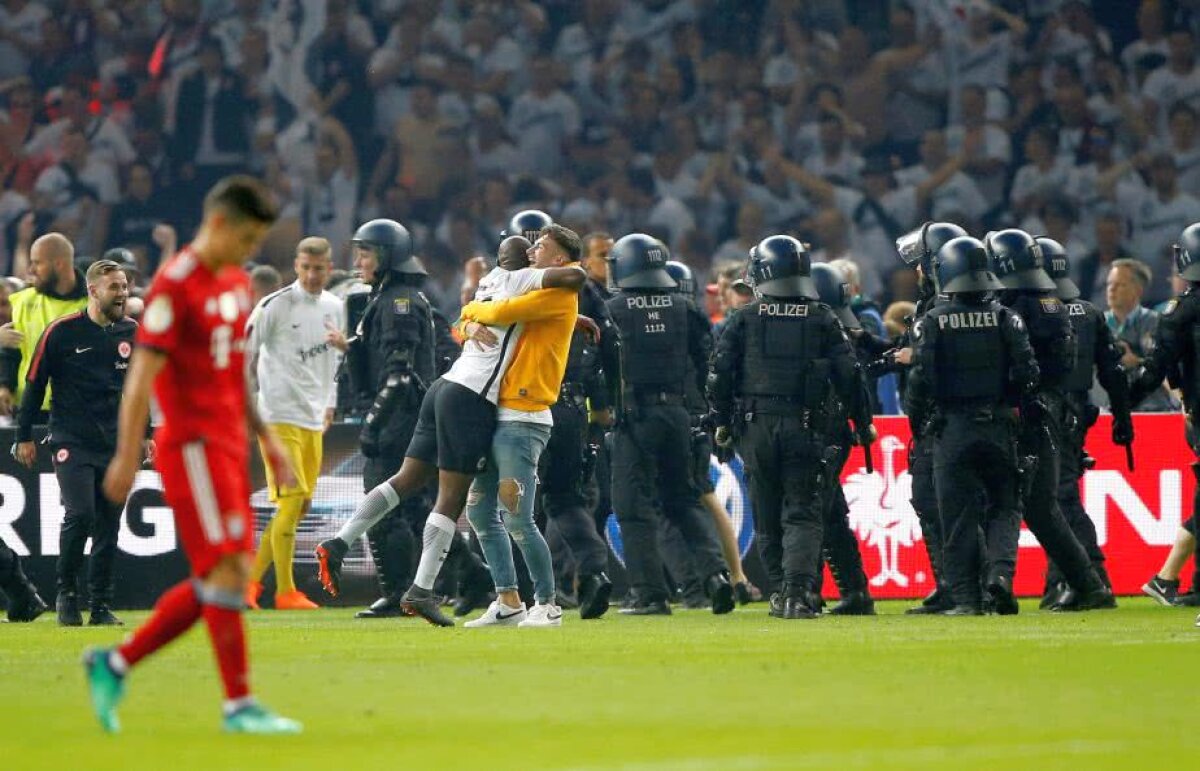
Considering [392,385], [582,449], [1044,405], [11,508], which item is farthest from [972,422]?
[11,508]

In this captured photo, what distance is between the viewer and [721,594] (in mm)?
14195

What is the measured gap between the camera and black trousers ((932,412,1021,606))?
1346 cm

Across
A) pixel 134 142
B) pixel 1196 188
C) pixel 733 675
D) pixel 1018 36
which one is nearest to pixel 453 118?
pixel 134 142

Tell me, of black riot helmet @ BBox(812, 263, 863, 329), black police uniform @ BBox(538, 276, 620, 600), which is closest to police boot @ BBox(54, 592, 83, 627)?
black police uniform @ BBox(538, 276, 620, 600)

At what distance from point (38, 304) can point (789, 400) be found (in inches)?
207

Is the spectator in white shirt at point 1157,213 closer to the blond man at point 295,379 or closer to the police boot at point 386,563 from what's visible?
the blond man at point 295,379

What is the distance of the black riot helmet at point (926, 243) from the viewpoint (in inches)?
560

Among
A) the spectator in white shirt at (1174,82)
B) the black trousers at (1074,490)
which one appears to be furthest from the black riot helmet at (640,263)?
the spectator in white shirt at (1174,82)

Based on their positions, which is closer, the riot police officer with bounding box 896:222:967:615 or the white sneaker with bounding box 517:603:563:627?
the white sneaker with bounding box 517:603:563:627

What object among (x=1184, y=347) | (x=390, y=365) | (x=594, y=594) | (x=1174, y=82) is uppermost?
(x=1174, y=82)

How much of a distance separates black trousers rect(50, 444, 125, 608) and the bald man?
1564mm

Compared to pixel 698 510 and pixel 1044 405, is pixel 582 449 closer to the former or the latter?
pixel 698 510

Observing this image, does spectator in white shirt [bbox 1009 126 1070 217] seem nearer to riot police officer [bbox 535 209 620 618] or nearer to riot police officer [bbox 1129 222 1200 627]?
riot police officer [bbox 1129 222 1200 627]

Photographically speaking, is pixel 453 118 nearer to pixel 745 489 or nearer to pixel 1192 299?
pixel 745 489
